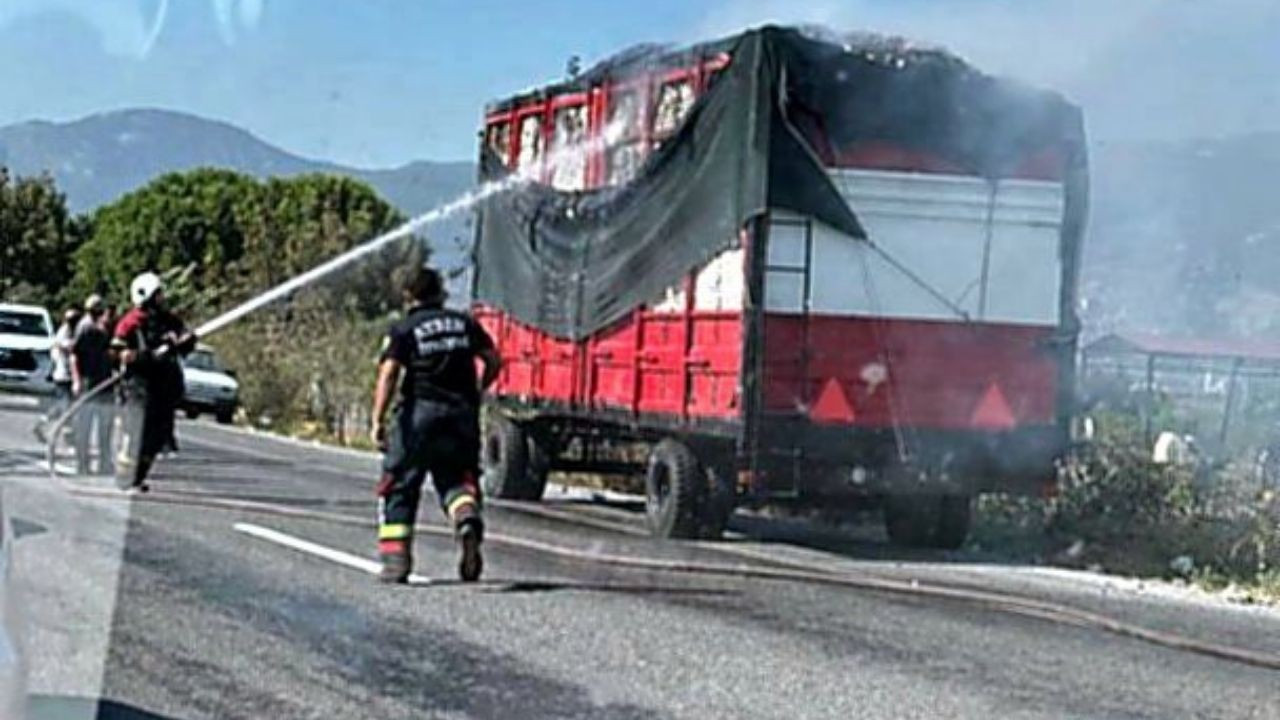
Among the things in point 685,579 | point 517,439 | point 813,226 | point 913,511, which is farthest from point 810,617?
point 517,439

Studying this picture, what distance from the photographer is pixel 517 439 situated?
21.0 m

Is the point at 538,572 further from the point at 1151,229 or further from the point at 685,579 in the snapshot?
the point at 1151,229

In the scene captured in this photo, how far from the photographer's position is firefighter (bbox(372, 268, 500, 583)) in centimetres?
1248

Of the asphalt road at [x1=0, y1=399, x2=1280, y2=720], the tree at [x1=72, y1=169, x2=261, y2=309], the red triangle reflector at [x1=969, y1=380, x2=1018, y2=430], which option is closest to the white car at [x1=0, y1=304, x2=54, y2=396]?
the tree at [x1=72, y1=169, x2=261, y2=309]

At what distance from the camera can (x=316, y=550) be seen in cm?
1420

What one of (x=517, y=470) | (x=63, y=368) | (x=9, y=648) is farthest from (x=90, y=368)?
(x=9, y=648)

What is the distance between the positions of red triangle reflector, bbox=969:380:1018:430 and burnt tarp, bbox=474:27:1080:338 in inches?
63.6

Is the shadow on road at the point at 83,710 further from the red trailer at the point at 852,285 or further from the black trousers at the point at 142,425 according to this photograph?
the black trousers at the point at 142,425

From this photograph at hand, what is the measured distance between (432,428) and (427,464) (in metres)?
0.20

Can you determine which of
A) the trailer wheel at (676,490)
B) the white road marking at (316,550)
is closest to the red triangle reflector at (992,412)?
the trailer wheel at (676,490)

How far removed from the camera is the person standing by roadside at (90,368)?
20.7 meters

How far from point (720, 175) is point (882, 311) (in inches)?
61.3

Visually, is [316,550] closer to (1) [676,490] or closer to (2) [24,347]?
(1) [676,490]

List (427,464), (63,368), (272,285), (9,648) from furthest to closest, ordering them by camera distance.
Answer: (272,285) → (63,368) → (427,464) → (9,648)
